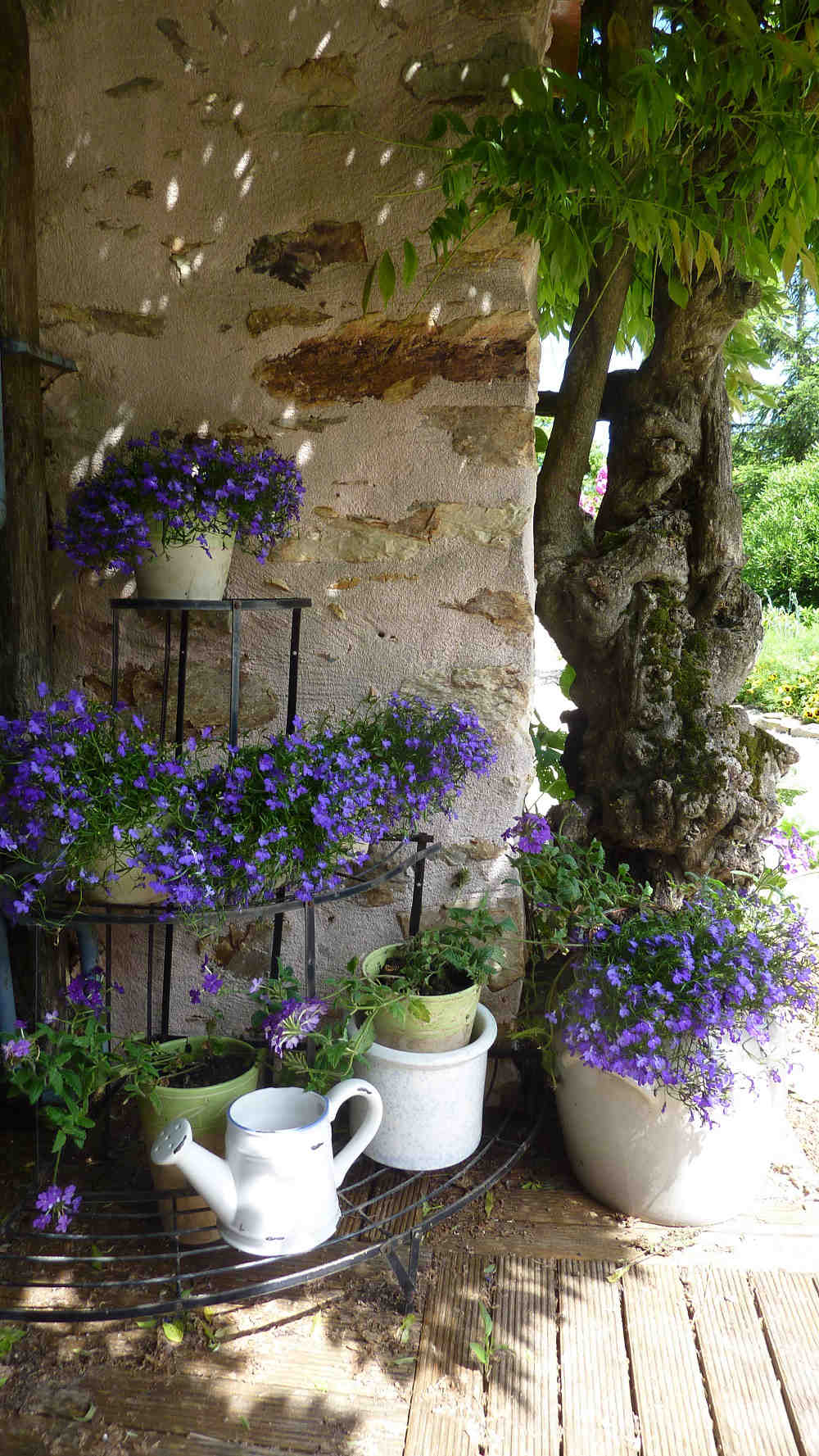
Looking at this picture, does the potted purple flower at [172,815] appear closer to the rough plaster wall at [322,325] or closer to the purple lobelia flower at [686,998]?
the rough plaster wall at [322,325]

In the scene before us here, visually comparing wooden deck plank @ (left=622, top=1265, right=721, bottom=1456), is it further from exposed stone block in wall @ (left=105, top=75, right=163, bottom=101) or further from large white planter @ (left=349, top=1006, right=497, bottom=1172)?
exposed stone block in wall @ (left=105, top=75, right=163, bottom=101)

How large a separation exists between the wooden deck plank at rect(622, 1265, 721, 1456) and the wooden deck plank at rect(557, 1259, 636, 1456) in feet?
0.08

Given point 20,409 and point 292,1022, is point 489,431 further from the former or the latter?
point 292,1022

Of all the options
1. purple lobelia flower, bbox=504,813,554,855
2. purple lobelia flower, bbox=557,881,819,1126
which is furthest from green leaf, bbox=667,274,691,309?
purple lobelia flower, bbox=557,881,819,1126

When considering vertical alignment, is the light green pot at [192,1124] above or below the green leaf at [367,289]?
below

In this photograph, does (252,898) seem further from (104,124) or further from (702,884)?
(104,124)

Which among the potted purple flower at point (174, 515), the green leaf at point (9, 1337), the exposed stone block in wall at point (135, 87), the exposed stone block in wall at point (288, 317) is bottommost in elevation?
the green leaf at point (9, 1337)

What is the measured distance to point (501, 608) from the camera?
219cm

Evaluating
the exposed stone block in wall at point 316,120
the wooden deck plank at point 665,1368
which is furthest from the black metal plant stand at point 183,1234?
the exposed stone block in wall at point 316,120

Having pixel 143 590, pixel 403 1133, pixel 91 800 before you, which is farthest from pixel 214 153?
pixel 403 1133

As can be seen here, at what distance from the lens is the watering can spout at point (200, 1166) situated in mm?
1562

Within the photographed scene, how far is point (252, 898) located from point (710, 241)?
154cm

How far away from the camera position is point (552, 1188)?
2.10m

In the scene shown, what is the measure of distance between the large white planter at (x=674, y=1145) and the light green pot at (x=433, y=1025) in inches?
10.8
